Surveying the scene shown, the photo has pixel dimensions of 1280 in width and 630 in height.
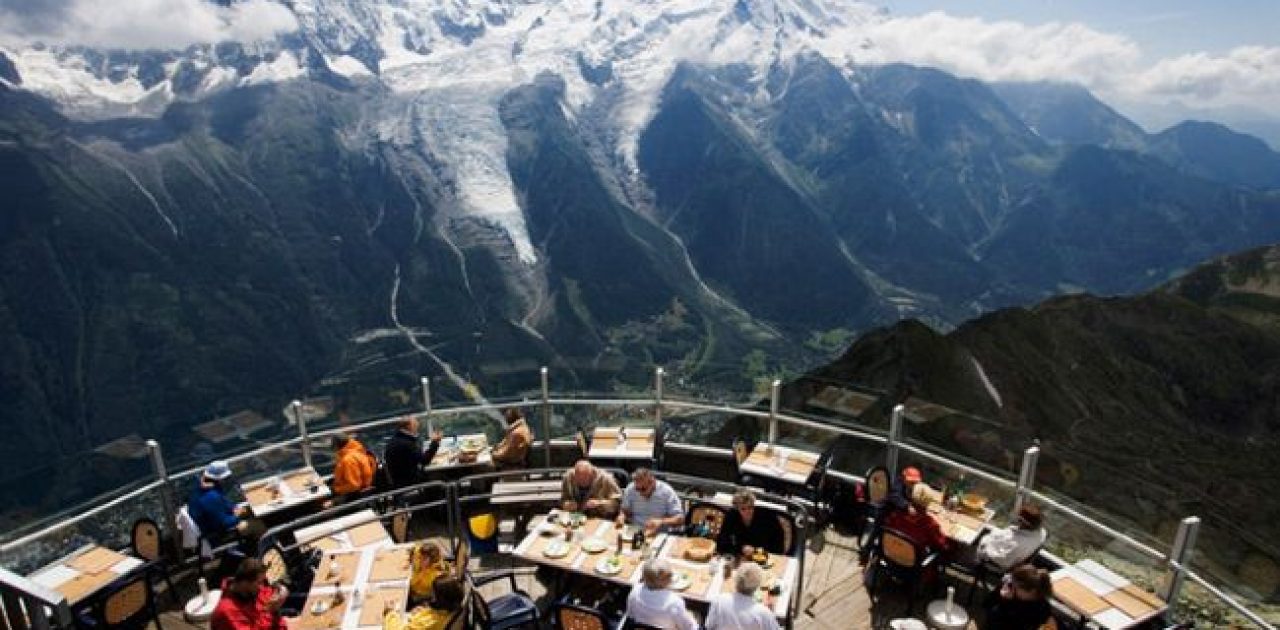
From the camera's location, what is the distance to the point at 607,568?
1073cm

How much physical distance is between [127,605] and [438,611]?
467 centimetres

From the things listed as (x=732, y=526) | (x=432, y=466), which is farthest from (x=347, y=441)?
(x=732, y=526)

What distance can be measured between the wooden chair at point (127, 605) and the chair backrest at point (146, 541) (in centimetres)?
126

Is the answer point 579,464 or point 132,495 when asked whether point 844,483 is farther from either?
point 132,495

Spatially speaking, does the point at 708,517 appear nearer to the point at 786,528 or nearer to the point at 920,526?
the point at 786,528

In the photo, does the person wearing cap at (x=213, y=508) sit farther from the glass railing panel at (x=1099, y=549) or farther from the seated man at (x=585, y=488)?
the glass railing panel at (x=1099, y=549)

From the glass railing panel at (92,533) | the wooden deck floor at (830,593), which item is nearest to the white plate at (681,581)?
the wooden deck floor at (830,593)

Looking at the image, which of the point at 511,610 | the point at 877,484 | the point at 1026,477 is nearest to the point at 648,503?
the point at 511,610

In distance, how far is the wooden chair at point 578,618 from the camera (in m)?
8.82

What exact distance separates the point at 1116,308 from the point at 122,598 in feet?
291

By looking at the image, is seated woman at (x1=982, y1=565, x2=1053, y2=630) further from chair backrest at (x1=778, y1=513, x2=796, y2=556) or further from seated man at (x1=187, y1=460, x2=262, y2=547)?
seated man at (x1=187, y1=460, x2=262, y2=547)

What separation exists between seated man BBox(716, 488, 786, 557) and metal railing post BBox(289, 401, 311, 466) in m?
8.93

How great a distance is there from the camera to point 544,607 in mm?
11734

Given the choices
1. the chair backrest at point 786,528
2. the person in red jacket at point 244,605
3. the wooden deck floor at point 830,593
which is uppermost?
the person in red jacket at point 244,605
